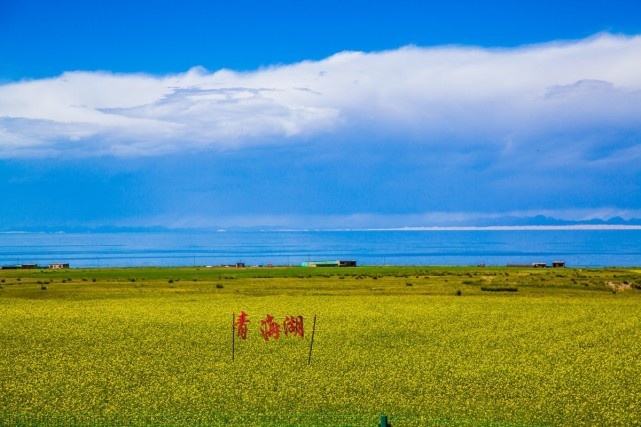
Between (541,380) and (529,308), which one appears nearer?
(541,380)

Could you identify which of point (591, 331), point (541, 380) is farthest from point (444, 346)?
point (591, 331)

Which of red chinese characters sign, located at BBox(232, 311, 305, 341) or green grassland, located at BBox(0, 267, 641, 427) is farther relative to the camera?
red chinese characters sign, located at BBox(232, 311, 305, 341)

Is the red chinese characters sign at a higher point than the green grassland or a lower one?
higher

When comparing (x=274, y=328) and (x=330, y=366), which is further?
(x=274, y=328)

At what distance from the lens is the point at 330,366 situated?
2153 centimetres

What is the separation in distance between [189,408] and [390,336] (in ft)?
39.1

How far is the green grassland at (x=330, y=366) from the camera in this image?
54.8ft

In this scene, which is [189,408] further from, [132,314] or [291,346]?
[132,314]

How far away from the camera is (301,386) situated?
19.0 meters

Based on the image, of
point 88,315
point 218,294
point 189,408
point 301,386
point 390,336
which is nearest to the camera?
point 189,408

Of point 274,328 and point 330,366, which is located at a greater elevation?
point 274,328

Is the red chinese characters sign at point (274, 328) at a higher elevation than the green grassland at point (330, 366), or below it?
higher

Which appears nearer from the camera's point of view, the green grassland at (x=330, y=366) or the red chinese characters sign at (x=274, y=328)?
the green grassland at (x=330, y=366)

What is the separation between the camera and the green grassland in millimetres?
16703
